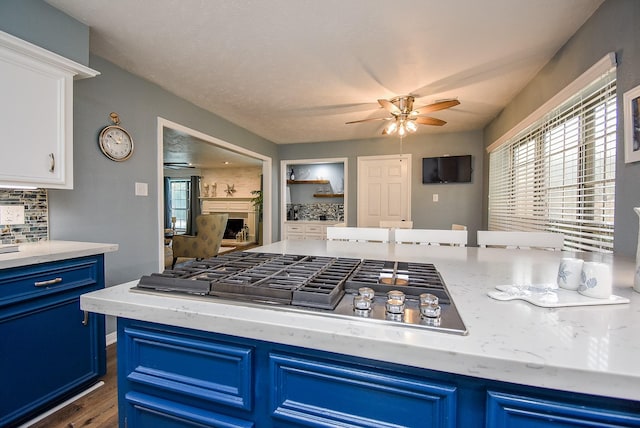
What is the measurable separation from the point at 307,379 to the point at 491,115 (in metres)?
4.34

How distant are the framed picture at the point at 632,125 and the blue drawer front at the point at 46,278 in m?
3.04

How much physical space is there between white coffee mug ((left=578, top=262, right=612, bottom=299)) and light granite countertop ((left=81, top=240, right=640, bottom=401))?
0.15ft

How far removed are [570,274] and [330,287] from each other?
74 cm

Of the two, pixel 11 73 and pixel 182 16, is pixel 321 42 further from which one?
pixel 11 73

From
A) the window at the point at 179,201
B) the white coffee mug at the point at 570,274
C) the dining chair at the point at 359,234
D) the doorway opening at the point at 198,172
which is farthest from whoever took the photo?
the window at the point at 179,201

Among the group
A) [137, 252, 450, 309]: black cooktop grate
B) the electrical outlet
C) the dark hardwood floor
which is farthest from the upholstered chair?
[137, 252, 450, 309]: black cooktop grate

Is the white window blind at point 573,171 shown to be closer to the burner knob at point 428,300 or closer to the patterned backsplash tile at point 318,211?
the burner knob at point 428,300

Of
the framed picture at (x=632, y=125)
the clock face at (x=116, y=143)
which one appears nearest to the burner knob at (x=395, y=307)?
the framed picture at (x=632, y=125)

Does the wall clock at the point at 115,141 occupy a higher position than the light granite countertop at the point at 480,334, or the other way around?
the wall clock at the point at 115,141

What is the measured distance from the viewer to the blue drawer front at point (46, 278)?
1420mm

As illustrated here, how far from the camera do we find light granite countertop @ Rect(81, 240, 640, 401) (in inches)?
19.1

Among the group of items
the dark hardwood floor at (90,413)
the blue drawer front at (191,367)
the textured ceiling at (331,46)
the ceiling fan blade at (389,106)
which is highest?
the textured ceiling at (331,46)

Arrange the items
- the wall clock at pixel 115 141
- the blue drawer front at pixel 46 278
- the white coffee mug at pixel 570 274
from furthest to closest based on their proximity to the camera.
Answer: the wall clock at pixel 115 141, the blue drawer front at pixel 46 278, the white coffee mug at pixel 570 274

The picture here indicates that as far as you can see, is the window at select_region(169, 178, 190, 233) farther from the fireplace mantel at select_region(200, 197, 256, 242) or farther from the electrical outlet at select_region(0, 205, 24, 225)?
the electrical outlet at select_region(0, 205, 24, 225)
